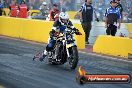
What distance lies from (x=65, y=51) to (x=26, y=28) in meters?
8.82

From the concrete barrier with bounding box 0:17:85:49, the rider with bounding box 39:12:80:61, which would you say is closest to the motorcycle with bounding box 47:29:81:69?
the rider with bounding box 39:12:80:61

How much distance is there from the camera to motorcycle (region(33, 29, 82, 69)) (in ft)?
37.4

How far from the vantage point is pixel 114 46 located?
15.5m

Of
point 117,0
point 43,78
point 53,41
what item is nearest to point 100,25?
point 117,0

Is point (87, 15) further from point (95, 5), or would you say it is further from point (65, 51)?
point (65, 51)

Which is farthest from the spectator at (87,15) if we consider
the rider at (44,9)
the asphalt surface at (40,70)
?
the rider at (44,9)

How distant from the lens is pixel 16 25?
21031mm

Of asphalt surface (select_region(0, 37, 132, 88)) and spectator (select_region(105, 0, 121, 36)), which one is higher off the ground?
spectator (select_region(105, 0, 121, 36))

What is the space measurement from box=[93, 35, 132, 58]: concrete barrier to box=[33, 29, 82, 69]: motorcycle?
11.4 ft

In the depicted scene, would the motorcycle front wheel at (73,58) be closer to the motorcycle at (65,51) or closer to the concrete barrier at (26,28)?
the motorcycle at (65,51)

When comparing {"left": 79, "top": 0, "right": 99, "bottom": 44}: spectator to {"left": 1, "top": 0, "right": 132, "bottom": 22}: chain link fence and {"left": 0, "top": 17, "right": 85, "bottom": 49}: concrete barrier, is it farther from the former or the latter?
{"left": 1, "top": 0, "right": 132, "bottom": 22}: chain link fence

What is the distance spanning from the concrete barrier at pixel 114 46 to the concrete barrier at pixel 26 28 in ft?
5.20

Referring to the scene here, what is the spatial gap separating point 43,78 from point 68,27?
229 cm

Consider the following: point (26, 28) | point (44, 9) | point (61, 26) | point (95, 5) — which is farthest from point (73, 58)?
point (44, 9)
